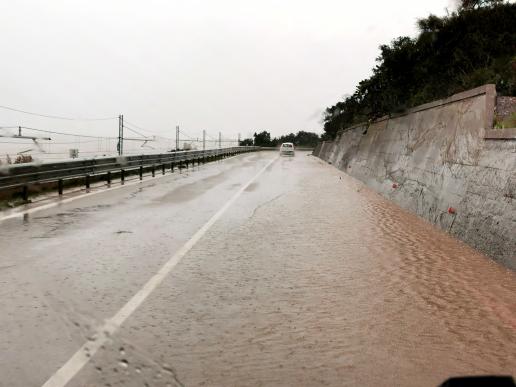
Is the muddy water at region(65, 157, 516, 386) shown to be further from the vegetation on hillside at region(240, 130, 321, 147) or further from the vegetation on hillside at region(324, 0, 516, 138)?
the vegetation on hillside at region(240, 130, 321, 147)

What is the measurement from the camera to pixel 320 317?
5.00 meters

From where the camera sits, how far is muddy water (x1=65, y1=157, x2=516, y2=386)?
12.6ft

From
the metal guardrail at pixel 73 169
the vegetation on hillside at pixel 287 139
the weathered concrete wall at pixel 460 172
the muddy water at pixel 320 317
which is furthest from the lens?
the vegetation on hillside at pixel 287 139

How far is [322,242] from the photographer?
8695 millimetres

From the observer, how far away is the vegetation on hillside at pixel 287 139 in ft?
396

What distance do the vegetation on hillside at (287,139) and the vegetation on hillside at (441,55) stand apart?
77.3 meters

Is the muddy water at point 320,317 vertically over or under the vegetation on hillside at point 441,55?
under

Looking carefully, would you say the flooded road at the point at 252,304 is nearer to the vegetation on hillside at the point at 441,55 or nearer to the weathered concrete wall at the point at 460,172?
the weathered concrete wall at the point at 460,172

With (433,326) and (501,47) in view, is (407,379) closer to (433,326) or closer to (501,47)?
(433,326)

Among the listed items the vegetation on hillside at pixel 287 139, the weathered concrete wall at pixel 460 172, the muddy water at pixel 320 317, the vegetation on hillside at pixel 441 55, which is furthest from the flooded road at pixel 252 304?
the vegetation on hillside at pixel 287 139

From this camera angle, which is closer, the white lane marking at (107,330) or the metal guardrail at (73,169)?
the white lane marking at (107,330)

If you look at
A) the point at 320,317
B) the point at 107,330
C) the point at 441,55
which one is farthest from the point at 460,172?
the point at 441,55

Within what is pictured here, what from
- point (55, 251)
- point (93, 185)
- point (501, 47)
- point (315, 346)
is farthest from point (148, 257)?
point (501, 47)

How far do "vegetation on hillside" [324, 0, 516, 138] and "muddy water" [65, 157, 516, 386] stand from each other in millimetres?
12680
